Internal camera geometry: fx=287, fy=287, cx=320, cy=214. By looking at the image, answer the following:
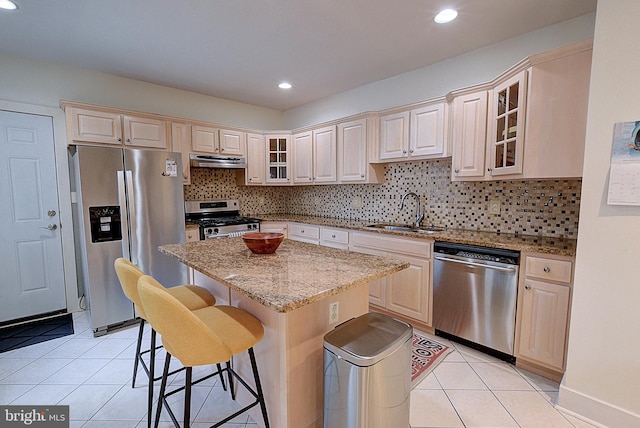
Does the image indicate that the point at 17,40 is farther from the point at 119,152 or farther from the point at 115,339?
the point at 115,339

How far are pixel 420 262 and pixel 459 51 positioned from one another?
79.5 inches

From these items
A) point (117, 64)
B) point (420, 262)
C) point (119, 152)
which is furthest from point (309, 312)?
point (117, 64)

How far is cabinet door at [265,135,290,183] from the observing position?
4250 mm

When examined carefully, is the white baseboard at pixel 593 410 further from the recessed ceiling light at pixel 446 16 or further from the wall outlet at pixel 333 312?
the recessed ceiling light at pixel 446 16

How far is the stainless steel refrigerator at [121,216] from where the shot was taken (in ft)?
8.54

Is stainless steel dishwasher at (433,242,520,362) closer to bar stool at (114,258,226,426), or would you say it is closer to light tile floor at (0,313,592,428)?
light tile floor at (0,313,592,428)

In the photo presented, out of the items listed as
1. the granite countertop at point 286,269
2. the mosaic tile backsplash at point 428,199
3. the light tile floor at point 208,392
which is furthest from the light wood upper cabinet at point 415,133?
the light tile floor at point 208,392

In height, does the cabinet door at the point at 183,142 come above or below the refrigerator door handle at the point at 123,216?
above

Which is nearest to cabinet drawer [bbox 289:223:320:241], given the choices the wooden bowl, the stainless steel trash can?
the wooden bowl

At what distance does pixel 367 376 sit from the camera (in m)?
1.15

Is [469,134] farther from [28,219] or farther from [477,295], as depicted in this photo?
[28,219]

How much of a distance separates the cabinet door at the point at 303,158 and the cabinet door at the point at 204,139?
109 cm

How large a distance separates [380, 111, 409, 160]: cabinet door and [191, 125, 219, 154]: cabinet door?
213cm

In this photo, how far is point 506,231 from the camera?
257 centimetres
